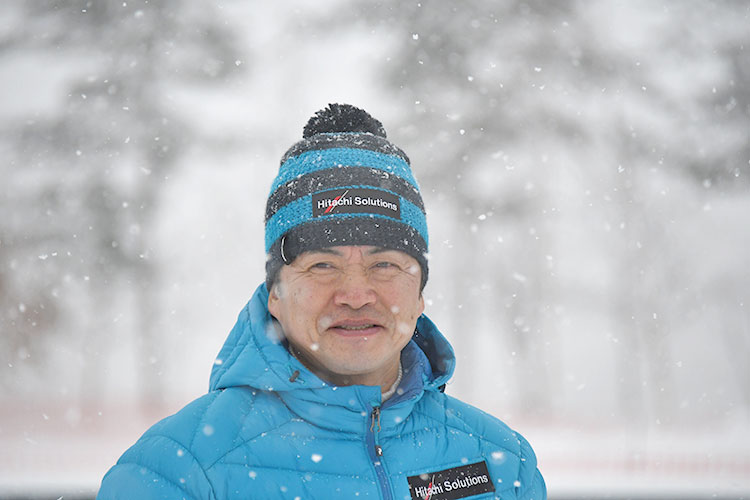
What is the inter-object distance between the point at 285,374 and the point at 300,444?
16cm

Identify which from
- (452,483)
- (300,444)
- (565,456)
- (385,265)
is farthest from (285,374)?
(565,456)

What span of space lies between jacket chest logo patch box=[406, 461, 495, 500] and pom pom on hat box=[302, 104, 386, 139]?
0.97 m

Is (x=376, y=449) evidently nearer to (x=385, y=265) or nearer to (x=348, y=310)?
(x=348, y=310)

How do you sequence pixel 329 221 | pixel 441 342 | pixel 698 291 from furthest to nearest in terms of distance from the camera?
1. pixel 698 291
2. pixel 441 342
3. pixel 329 221

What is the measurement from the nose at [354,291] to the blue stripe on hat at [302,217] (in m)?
0.15

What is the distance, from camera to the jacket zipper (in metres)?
1.55

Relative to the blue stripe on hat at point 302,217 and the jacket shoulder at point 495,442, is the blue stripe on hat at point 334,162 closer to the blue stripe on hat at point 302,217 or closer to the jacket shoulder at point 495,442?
the blue stripe on hat at point 302,217

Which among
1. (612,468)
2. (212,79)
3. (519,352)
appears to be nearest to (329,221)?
(612,468)

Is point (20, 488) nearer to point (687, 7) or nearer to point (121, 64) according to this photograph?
point (121, 64)

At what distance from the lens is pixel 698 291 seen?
8.84m

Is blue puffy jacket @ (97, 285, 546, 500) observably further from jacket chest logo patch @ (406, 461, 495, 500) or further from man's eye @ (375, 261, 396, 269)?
man's eye @ (375, 261, 396, 269)

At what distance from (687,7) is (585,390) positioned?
597cm

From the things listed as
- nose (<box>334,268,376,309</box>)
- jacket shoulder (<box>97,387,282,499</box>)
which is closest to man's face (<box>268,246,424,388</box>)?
nose (<box>334,268,376,309</box>)

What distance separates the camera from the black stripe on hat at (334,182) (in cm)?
175
